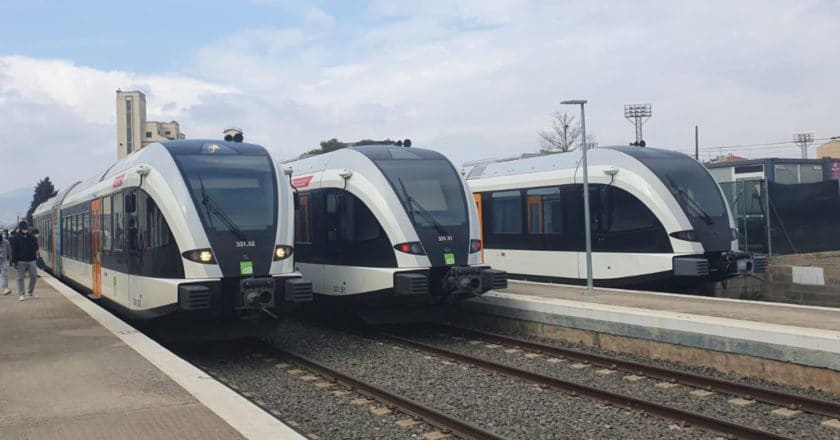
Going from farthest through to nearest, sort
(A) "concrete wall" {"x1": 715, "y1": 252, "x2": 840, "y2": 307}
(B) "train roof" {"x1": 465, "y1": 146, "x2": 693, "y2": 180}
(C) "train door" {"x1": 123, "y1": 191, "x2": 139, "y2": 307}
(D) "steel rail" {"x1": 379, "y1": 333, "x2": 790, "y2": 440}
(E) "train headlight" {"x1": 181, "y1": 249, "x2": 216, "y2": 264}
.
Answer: (A) "concrete wall" {"x1": 715, "y1": 252, "x2": 840, "y2": 307} → (B) "train roof" {"x1": 465, "y1": 146, "x2": 693, "y2": 180} → (C) "train door" {"x1": 123, "y1": 191, "x2": 139, "y2": 307} → (E) "train headlight" {"x1": 181, "y1": 249, "x2": 216, "y2": 264} → (D) "steel rail" {"x1": 379, "y1": 333, "x2": 790, "y2": 440}

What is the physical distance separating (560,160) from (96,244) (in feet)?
30.6

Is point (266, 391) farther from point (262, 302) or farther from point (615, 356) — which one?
point (615, 356)

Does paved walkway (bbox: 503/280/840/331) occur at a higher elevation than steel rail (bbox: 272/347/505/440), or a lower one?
higher

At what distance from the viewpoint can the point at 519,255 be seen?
55.8 feet

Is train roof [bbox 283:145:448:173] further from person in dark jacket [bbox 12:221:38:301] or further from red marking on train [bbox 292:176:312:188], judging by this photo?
person in dark jacket [bbox 12:221:38:301]

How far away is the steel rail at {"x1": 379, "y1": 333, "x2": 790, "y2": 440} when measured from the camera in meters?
6.40

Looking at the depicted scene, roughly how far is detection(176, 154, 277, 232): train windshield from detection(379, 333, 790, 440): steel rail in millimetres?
3141

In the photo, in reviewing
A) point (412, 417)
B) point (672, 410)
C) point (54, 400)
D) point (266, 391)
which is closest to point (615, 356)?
point (672, 410)

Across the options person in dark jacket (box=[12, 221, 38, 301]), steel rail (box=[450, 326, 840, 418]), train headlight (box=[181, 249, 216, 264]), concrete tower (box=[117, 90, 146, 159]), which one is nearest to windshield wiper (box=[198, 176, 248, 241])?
train headlight (box=[181, 249, 216, 264])

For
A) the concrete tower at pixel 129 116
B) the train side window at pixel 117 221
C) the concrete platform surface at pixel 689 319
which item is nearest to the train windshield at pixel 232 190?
the train side window at pixel 117 221

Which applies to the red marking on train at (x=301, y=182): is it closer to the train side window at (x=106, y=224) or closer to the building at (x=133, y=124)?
the train side window at (x=106, y=224)

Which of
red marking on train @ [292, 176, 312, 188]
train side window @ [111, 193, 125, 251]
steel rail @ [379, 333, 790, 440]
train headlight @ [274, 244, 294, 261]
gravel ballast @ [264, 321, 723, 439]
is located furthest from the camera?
red marking on train @ [292, 176, 312, 188]

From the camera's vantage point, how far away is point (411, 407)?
292 inches

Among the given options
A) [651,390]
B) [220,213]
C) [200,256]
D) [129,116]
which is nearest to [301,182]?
[220,213]
